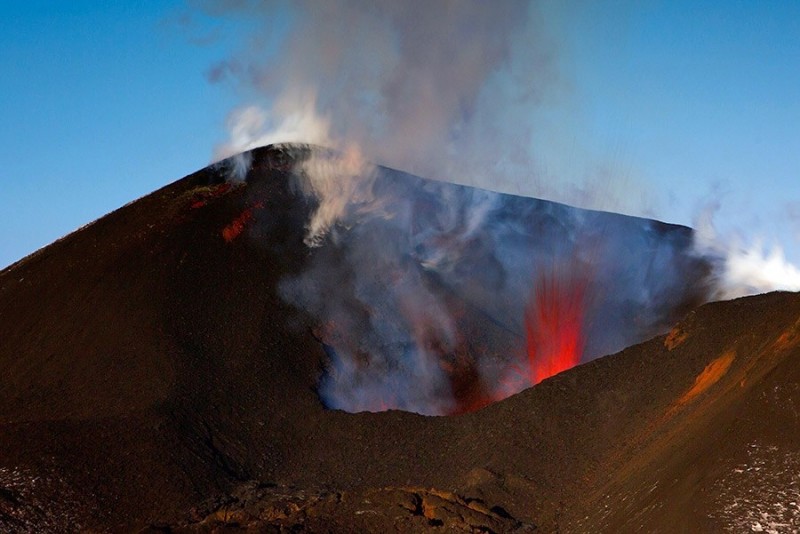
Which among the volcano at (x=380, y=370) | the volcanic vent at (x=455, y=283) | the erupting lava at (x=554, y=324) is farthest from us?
the erupting lava at (x=554, y=324)

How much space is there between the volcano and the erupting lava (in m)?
0.09

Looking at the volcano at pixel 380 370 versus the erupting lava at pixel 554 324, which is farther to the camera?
the erupting lava at pixel 554 324

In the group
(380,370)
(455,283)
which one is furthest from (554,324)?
(380,370)

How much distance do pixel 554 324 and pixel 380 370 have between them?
6.66 m

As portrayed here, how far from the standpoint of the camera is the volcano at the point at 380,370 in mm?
20672

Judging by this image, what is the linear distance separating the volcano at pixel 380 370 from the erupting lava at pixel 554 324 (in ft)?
0.31

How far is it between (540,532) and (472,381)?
9912mm

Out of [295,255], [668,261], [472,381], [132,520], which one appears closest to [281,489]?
[132,520]

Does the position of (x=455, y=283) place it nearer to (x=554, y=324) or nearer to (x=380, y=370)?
(x=554, y=324)

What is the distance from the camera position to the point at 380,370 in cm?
2966

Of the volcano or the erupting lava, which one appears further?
the erupting lava

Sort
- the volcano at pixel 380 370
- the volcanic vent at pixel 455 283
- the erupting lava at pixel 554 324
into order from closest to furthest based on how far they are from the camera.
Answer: the volcano at pixel 380 370 < the volcanic vent at pixel 455 283 < the erupting lava at pixel 554 324

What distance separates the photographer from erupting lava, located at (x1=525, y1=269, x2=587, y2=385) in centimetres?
3105

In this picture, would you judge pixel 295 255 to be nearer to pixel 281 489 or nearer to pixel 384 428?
pixel 384 428
